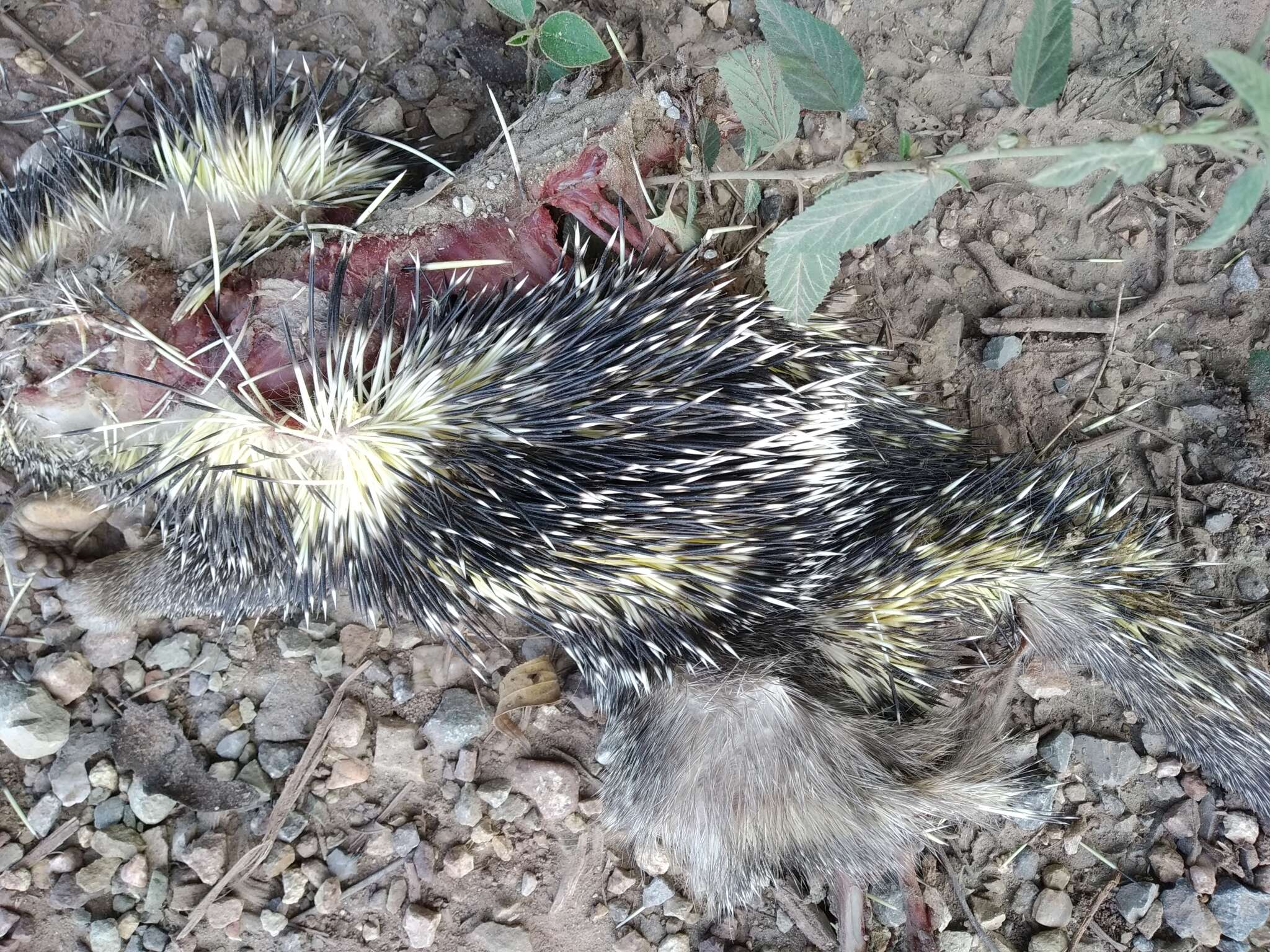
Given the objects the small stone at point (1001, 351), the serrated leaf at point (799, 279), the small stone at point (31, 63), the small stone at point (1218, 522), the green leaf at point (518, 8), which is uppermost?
the small stone at point (31, 63)

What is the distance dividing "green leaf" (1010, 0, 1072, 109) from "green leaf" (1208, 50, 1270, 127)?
17.7 inches

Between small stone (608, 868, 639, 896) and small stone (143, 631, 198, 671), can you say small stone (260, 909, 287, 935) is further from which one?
small stone (608, 868, 639, 896)

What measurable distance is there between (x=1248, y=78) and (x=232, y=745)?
3.04 m

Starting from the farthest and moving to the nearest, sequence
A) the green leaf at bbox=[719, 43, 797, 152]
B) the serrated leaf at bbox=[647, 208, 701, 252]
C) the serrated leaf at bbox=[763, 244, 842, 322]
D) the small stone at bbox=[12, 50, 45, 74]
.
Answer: the small stone at bbox=[12, 50, 45, 74], the serrated leaf at bbox=[647, 208, 701, 252], the green leaf at bbox=[719, 43, 797, 152], the serrated leaf at bbox=[763, 244, 842, 322]

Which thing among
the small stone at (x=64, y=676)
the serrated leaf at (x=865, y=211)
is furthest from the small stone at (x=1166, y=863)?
the small stone at (x=64, y=676)

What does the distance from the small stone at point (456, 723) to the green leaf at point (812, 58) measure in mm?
2016

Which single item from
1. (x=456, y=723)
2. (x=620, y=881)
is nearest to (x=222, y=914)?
(x=456, y=723)

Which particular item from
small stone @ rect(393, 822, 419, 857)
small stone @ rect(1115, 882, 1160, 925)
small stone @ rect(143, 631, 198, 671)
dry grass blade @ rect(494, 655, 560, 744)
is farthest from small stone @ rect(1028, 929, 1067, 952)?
small stone @ rect(143, 631, 198, 671)

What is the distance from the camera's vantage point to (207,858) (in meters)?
2.67

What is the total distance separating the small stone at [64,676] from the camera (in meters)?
2.76

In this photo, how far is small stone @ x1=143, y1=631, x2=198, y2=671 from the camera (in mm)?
2809

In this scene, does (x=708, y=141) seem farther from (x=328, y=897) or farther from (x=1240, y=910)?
(x=1240, y=910)

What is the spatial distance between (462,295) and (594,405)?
1.59 ft

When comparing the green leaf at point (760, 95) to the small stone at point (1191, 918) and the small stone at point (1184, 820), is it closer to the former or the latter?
the small stone at point (1184, 820)
